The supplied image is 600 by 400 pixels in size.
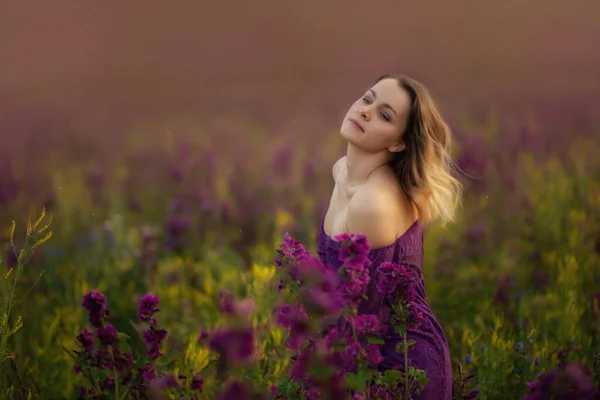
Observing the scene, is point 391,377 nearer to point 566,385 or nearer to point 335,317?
point 335,317

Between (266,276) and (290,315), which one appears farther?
(266,276)

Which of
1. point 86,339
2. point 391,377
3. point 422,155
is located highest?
point 422,155

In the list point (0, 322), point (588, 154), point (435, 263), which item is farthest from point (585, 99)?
point (0, 322)

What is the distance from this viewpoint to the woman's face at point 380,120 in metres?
2.34

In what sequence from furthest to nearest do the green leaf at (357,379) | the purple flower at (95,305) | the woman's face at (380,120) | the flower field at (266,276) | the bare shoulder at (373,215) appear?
the woman's face at (380,120) → the bare shoulder at (373,215) → the purple flower at (95,305) → the flower field at (266,276) → the green leaf at (357,379)

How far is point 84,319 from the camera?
10.9 feet

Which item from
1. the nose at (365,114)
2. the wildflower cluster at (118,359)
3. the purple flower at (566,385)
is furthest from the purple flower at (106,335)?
the purple flower at (566,385)

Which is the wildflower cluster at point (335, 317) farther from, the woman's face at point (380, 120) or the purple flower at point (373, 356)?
the woman's face at point (380, 120)

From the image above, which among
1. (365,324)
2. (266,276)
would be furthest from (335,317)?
(266,276)

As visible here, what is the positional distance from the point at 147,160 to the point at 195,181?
420 mm

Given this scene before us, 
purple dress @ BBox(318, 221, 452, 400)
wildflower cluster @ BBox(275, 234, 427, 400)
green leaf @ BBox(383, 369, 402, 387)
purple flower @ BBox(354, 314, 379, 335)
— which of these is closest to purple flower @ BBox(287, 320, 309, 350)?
wildflower cluster @ BBox(275, 234, 427, 400)

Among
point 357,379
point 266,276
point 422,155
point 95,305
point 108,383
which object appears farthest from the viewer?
point 266,276

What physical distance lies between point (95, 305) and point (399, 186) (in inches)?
35.6

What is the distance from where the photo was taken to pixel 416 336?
2.29 m
